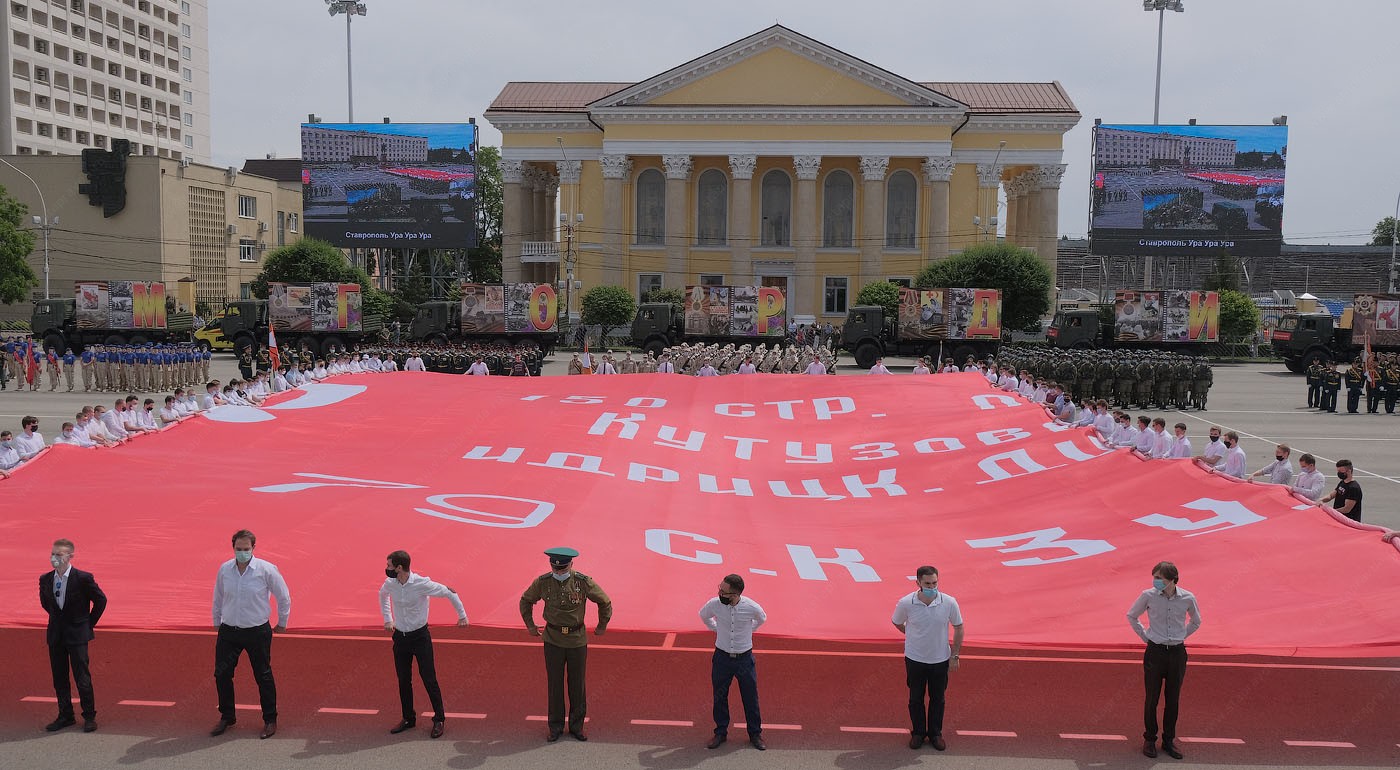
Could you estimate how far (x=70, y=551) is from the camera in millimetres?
8398

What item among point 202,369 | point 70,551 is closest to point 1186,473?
point 70,551

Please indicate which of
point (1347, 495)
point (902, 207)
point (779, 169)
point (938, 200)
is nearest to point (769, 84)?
point (779, 169)

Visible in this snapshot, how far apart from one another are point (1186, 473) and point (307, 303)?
41.4 meters

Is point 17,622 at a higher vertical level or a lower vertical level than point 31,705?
higher

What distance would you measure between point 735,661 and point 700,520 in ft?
17.4

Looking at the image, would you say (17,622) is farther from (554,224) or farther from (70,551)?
(554,224)

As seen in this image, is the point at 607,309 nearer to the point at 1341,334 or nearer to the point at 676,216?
the point at 676,216

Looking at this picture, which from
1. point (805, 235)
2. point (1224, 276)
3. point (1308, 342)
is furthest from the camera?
point (1224, 276)

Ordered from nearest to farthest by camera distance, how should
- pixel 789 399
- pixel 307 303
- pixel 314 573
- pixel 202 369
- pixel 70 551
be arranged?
pixel 70 551 → pixel 314 573 → pixel 789 399 → pixel 202 369 → pixel 307 303

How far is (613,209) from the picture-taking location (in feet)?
222

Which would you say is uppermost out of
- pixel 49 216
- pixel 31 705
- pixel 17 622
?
pixel 49 216

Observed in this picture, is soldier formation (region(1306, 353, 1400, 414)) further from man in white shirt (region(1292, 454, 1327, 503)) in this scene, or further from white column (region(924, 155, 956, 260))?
white column (region(924, 155, 956, 260))

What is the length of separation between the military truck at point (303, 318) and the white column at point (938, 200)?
33959 mm

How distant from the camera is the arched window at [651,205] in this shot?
7138 cm
